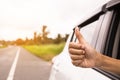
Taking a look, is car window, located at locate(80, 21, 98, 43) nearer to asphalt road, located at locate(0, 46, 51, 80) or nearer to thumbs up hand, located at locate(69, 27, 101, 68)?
thumbs up hand, located at locate(69, 27, 101, 68)

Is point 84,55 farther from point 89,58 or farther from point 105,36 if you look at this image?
point 105,36

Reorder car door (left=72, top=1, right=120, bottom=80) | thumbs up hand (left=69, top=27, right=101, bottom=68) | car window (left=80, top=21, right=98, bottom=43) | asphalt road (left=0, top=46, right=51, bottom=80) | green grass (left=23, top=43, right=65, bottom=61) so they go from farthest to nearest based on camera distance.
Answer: green grass (left=23, top=43, right=65, bottom=61), asphalt road (left=0, top=46, right=51, bottom=80), car window (left=80, top=21, right=98, bottom=43), car door (left=72, top=1, right=120, bottom=80), thumbs up hand (left=69, top=27, right=101, bottom=68)

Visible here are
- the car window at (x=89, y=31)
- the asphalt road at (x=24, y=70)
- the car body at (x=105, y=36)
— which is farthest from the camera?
the asphalt road at (x=24, y=70)

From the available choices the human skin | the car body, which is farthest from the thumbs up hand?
the car body

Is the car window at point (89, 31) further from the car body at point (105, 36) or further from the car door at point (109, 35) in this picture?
the car door at point (109, 35)

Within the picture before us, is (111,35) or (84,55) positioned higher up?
(111,35)

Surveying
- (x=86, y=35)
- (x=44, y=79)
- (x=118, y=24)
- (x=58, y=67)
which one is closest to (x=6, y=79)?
(x=44, y=79)

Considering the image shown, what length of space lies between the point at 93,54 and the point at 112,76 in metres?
0.24

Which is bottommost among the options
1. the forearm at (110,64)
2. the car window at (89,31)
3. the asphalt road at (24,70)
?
the asphalt road at (24,70)

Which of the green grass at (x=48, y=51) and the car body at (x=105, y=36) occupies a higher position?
the car body at (x=105, y=36)

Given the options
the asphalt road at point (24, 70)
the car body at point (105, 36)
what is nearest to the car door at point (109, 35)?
the car body at point (105, 36)

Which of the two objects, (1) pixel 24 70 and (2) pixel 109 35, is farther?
(1) pixel 24 70

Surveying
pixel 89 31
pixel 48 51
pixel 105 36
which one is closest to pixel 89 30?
pixel 89 31

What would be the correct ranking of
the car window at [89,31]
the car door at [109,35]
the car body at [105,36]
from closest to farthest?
the car body at [105,36]
the car door at [109,35]
the car window at [89,31]
